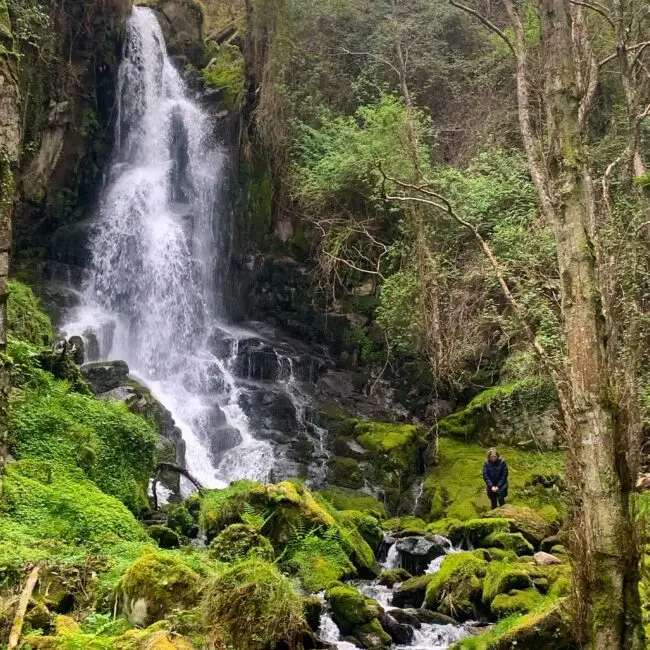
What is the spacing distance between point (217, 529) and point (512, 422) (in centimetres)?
735

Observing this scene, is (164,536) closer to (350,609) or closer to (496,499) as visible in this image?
(350,609)

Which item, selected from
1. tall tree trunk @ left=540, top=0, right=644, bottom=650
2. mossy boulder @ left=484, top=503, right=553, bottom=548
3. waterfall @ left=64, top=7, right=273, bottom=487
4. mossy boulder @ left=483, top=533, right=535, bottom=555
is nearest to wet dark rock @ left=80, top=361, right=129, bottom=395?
waterfall @ left=64, top=7, right=273, bottom=487

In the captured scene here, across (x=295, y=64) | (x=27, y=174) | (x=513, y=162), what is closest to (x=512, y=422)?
(x=513, y=162)

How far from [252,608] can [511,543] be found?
5045 millimetres

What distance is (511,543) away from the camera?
→ 9305 mm

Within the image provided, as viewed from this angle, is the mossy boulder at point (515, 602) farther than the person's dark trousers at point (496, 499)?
No

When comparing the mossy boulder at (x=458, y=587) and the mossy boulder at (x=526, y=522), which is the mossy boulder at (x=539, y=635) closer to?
the mossy boulder at (x=458, y=587)

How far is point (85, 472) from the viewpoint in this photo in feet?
28.7

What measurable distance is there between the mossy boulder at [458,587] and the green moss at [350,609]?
877 millimetres

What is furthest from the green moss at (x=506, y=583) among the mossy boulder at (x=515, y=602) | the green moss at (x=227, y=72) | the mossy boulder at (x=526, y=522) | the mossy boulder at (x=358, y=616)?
the green moss at (x=227, y=72)

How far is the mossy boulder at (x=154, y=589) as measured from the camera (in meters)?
5.39

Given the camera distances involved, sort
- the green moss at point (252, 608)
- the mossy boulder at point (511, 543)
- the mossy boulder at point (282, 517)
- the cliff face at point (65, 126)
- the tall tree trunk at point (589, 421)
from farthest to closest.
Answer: the cliff face at point (65, 126) < the mossy boulder at point (511, 543) < the mossy boulder at point (282, 517) < the green moss at point (252, 608) < the tall tree trunk at point (589, 421)

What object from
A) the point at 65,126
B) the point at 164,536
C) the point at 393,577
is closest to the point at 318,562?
the point at 393,577

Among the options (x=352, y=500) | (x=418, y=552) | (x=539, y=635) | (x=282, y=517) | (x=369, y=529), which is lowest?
(x=539, y=635)
